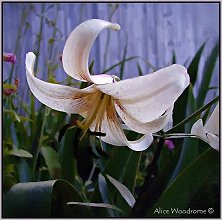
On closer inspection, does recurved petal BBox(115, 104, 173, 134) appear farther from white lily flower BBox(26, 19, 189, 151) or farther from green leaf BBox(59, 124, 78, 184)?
green leaf BBox(59, 124, 78, 184)

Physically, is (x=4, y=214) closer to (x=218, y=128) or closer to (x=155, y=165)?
(x=155, y=165)

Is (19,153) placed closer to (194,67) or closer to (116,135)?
(116,135)

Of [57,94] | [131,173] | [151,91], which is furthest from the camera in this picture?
[131,173]

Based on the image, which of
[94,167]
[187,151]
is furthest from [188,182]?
[94,167]

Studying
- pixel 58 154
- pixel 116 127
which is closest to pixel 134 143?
pixel 116 127

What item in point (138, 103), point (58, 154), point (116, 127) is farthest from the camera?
point (58, 154)

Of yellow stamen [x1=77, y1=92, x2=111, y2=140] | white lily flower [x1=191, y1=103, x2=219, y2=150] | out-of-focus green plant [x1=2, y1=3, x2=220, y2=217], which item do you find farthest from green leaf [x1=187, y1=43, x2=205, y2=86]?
yellow stamen [x1=77, y1=92, x2=111, y2=140]

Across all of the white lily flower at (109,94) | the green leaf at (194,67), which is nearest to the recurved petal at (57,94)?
the white lily flower at (109,94)
